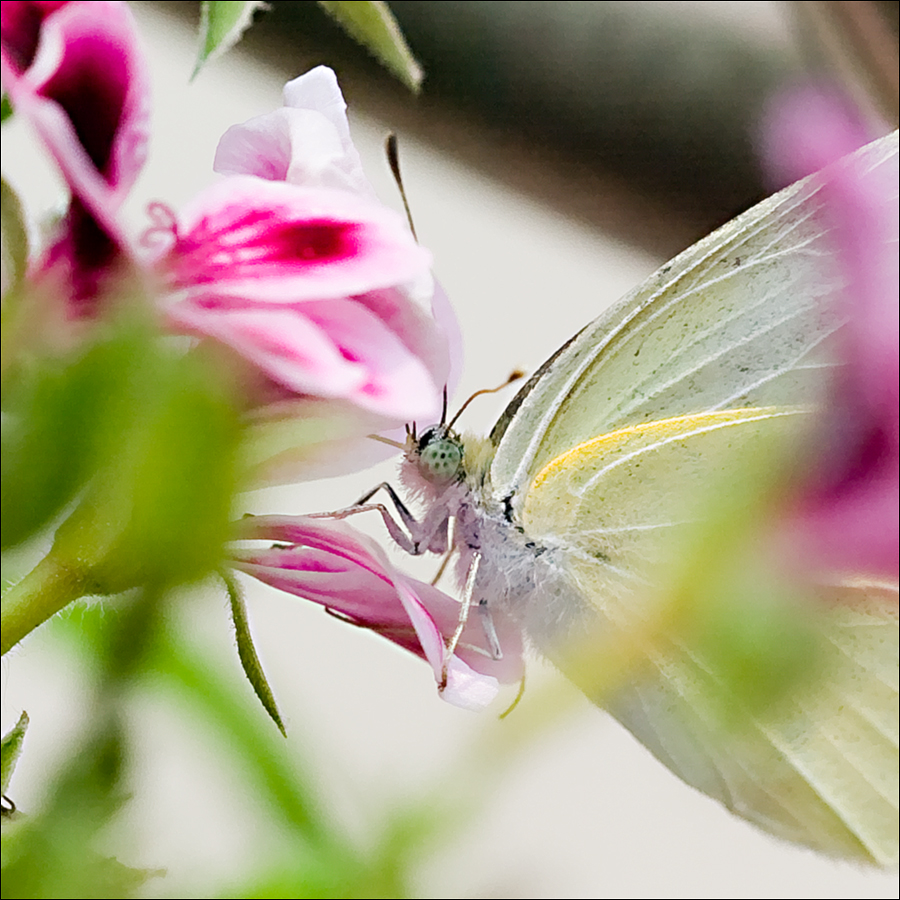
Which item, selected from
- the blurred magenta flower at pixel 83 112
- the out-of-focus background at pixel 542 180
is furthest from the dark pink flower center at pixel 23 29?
the out-of-focus background at pixel 542 180

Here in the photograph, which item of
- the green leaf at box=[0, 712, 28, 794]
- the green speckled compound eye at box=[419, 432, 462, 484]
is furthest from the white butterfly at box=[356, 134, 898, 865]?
the green leaf at box=[0, 712, 28, 794]

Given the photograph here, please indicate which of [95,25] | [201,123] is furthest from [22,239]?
[201,123]

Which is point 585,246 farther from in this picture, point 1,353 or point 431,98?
point 1,353

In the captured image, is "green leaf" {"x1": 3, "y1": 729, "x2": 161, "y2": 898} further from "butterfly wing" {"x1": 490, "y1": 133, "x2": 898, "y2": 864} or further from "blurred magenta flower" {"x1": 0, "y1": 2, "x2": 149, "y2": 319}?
"butterfly wing" {"x1": 490, "y1": 133, "x2": 898, "y2": 864}

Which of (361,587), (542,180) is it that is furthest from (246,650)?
(542,180)

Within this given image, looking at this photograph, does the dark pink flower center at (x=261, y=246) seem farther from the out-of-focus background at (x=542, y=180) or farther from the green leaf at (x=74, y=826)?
the out-of-focus background at (x=542, y=180)

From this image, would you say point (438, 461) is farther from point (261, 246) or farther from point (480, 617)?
point (261, 246)
